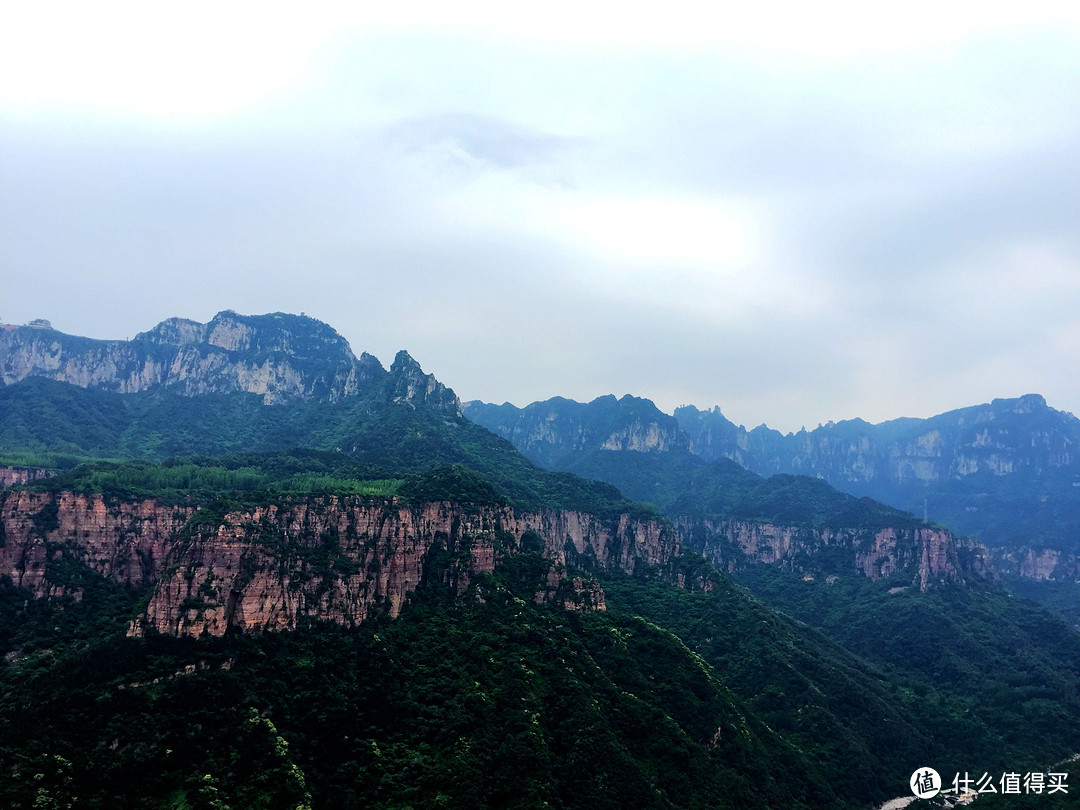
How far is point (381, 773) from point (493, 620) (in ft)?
121

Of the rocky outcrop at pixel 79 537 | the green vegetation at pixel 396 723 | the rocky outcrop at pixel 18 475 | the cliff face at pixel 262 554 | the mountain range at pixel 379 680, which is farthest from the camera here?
the rocky outcrop at pixel 18 475

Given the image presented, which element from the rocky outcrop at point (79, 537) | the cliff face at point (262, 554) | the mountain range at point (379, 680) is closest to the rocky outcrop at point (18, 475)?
the mountain range at point (379, 680)

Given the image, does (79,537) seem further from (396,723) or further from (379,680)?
(396,723)

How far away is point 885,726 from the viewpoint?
151375 mm

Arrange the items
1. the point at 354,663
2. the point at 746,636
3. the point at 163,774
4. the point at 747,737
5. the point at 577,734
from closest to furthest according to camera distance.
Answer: the point at 163,774 → the point at 577,734 → the point at 354,663 → the point at 747,737 → the point at 746,636

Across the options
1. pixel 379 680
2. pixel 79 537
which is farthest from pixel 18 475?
pixel 379 680

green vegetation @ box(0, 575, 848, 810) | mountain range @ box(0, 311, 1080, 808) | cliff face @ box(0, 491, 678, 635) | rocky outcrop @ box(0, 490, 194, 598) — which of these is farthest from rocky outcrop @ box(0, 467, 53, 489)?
green vegetation @ box(0, 575, 848, 810)

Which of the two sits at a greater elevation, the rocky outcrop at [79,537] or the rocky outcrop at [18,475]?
the rocky outcrop at [18,475]

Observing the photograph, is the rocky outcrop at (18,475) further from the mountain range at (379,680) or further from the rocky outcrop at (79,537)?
the rocky outcrop at (79,537)

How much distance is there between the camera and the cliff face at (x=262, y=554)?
105m

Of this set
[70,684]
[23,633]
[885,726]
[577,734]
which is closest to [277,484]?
[23,633]

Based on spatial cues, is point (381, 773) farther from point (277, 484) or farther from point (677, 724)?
point (277, 484)

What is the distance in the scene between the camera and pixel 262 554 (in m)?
112

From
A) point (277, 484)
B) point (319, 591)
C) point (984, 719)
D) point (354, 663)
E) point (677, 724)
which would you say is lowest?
point (984, 719)
